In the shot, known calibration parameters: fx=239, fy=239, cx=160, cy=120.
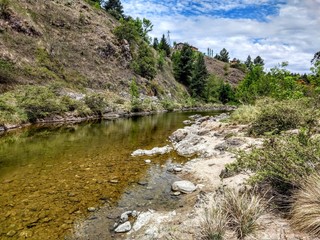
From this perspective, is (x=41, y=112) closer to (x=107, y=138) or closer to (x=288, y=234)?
(x=107, y=138)

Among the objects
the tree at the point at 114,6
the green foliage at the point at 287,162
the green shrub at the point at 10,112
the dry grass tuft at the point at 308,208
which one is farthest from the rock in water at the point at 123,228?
the tree at the point at 114,6

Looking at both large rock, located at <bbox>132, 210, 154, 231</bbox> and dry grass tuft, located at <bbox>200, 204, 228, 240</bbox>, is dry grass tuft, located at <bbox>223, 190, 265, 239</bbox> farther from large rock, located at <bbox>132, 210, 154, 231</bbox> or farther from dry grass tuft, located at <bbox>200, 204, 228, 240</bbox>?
large rock, located at <bbox>132, 210, 154, 231</bbox>

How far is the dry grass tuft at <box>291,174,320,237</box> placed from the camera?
159 inches

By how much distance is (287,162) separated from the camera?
541 centimetres

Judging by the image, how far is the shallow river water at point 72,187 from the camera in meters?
6.04

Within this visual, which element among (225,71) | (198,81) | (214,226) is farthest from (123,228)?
(225,71)

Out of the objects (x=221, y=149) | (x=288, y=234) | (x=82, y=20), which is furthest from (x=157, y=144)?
(x=82, y=20)

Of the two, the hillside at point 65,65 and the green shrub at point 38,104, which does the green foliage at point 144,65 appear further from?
the green shrub at point 38,104

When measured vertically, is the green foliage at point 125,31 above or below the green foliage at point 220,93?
above

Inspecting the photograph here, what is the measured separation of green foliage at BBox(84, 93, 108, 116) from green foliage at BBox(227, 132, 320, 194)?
29.2 meters

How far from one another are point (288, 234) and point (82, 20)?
58616 millimetres

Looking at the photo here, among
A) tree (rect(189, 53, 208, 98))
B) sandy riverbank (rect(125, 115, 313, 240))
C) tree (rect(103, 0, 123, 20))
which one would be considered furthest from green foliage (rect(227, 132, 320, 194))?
tree (rect(103, 0, 123, 20))

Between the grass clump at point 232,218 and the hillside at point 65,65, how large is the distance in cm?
2092

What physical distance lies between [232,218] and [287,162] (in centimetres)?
192
